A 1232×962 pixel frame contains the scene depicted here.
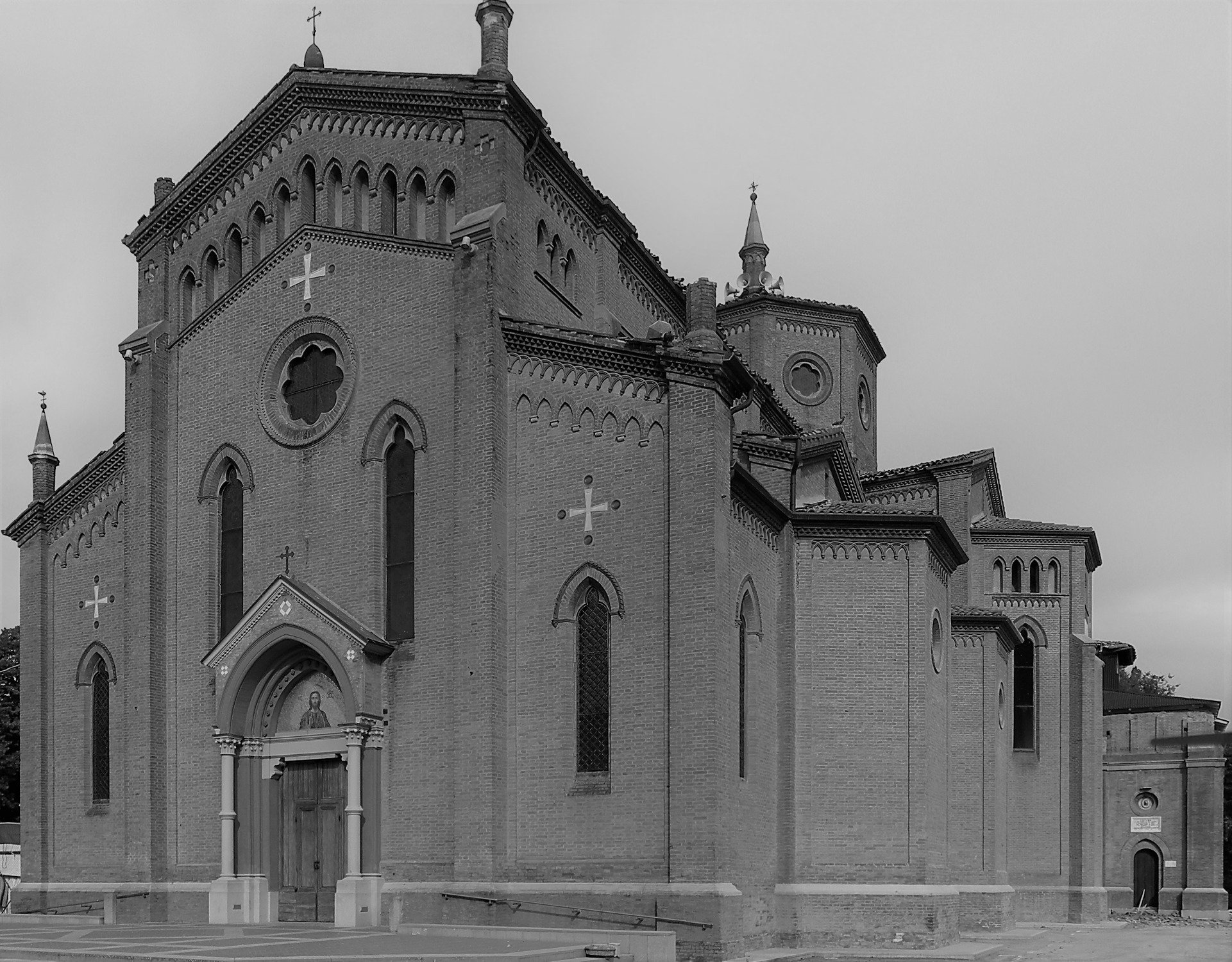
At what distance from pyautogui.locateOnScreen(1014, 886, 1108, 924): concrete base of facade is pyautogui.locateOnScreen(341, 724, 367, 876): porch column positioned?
791 inches

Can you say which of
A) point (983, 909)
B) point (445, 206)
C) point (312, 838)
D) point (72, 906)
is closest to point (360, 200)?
point (445, 206)

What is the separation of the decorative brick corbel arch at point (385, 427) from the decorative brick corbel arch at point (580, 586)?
384cm

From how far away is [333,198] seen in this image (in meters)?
24.9

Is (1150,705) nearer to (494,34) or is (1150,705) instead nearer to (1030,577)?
(1030,577)

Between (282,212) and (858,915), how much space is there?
1621cm

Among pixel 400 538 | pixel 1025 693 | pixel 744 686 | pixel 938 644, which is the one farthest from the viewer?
pixel 1025 693

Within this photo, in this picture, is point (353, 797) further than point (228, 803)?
No

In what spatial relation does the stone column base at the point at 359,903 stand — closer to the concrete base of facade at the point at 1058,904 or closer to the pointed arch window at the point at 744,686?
the pointed arch window at the point at 744,686

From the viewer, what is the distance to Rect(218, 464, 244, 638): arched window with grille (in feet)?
82.1

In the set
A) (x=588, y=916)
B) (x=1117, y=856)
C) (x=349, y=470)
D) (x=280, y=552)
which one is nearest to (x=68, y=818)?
(x=280, y=552)

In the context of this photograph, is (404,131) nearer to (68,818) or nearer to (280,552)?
(280,552)

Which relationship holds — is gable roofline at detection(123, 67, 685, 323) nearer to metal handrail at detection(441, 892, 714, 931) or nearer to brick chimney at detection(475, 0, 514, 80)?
brick chimney at detection(475, 0, 514, 80)

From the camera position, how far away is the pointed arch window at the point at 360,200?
24.5 metres

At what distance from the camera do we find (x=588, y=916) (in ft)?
65.6
